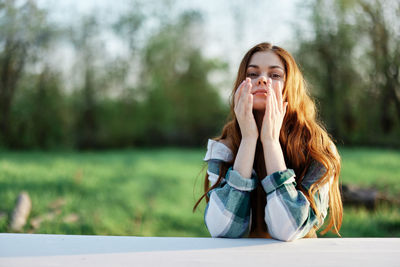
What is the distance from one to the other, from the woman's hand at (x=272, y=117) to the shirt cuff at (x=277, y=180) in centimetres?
12

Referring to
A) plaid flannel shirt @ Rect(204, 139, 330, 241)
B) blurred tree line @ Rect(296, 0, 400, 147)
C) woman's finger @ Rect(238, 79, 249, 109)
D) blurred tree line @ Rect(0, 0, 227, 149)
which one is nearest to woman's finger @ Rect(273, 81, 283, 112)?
woman's finger @ Rect(238, 79, 249, 109)

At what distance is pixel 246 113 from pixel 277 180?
10.2 inches

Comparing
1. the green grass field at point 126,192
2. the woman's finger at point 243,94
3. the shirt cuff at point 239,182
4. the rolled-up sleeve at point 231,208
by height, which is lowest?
the green grass field at point 126,192

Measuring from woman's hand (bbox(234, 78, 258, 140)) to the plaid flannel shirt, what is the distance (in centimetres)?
14

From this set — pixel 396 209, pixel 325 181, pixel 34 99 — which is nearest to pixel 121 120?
pixel 34 99

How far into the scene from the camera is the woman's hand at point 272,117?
1156 millimetres

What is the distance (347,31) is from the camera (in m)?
5.29

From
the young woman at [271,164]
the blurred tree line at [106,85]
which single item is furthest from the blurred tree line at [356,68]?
the young woman at [271,164]

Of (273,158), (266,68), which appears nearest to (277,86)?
(266,68)

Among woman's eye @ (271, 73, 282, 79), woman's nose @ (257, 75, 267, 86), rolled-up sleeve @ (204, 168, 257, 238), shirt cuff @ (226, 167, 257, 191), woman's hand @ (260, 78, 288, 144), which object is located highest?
woman's eye @ (271, 73, 282, 79)

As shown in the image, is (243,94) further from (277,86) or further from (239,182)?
(239,182)

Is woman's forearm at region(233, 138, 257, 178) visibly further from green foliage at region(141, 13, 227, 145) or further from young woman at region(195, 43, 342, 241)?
green foliage at region(141, 13, 227, 145)

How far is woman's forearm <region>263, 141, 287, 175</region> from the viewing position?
1.11 metres

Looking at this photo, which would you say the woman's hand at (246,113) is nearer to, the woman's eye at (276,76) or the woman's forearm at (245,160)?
the woman's forearm at (245,160)
